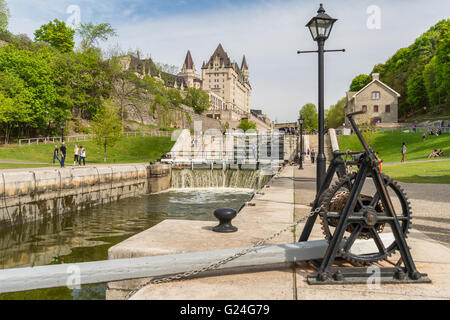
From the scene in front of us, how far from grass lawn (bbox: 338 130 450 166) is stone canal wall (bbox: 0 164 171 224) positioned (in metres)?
27.4

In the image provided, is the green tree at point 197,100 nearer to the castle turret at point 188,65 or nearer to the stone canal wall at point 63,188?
the castle turret at point 188,65

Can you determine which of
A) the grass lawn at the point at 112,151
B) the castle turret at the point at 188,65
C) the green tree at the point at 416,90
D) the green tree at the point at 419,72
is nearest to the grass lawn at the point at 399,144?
the green tree at the point at 419,72

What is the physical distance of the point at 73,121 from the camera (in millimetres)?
53000

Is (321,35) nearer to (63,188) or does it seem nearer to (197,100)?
(63,188)

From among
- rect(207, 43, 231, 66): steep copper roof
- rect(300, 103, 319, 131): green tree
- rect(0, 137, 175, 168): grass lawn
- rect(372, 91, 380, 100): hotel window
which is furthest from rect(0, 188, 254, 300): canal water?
rect(207, 43, 231, 66): steep copper roof

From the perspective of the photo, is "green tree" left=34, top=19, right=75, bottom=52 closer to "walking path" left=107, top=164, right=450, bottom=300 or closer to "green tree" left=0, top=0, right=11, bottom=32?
"green tree" left=0, top=0, right=11, bottom=32

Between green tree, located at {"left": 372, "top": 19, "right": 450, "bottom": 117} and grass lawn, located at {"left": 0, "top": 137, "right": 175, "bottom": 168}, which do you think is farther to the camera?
green tree, located at {"left": 372, "top": 19, "right": 450, "bottom": 117}

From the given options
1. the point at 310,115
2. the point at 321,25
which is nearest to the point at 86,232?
the point at 321,25

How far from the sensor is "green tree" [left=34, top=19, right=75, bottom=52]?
6288 centimetres

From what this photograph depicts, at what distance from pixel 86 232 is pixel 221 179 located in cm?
1514

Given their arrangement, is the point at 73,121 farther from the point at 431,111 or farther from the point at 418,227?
the point at 431,111

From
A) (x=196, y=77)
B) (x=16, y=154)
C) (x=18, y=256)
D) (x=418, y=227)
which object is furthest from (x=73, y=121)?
(x=196, y=77)

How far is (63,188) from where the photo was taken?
55.6ft
